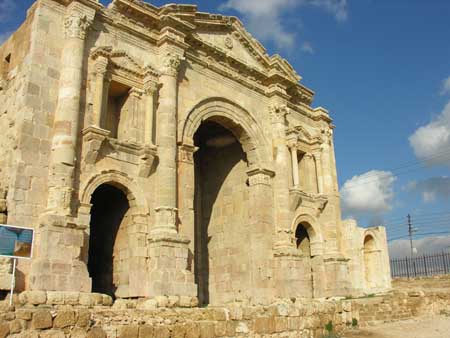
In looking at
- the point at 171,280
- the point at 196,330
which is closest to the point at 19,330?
the point at 196,330

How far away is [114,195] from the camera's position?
14852 mm

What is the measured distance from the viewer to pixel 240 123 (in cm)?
1828

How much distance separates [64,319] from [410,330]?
1025 centimetres

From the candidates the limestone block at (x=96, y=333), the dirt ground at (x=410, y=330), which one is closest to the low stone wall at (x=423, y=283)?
the dirt ground at (x=410, y=330)

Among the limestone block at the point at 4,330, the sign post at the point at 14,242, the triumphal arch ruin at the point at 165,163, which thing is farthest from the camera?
the triumphal arch ruin at the point at 165,163

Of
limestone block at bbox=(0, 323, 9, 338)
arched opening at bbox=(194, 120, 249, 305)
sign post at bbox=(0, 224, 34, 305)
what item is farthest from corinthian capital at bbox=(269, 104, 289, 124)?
limestone block at bbox=(0, 323, 9, 338)

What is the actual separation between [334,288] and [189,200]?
7.98 m

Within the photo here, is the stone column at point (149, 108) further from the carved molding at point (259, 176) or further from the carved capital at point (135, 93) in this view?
the carved molding at point (259, 176)

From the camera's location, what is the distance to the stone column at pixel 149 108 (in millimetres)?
14391

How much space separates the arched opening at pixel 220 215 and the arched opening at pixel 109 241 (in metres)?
5.28

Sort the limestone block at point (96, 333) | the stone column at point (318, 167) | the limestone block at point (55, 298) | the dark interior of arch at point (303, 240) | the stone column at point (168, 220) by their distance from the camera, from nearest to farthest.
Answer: the limestone block at point (96, 333)
the limestone block at point (55, 298)
the stone column at point (168, 220)
the dark interior of arch at point (303, 240)
the stone column at point (318, 167)

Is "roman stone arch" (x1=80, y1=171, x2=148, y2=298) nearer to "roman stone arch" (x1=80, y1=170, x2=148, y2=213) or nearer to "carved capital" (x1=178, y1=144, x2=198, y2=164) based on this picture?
"roman stone arch" (x1=80, y1=170, x2=148, y2=213)

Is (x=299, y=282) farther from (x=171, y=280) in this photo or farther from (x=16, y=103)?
(x=16, y=103)

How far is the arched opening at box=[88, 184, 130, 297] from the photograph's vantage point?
13875mm
